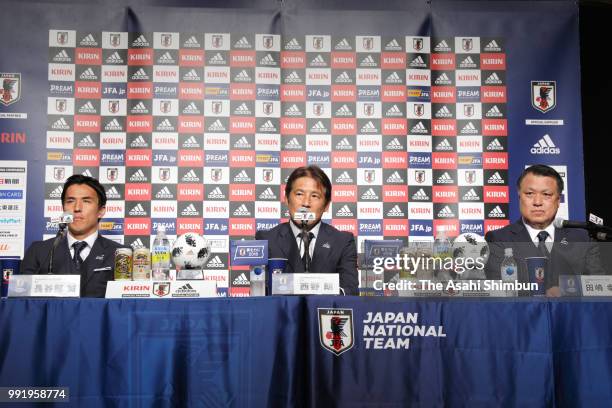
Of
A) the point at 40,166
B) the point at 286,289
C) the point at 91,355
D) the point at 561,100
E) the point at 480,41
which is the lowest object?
the point at 91,355

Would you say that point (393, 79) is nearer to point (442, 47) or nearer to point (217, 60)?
point (442, 47)

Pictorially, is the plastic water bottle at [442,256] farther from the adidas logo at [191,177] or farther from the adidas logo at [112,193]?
the adidas logo at [112,193]

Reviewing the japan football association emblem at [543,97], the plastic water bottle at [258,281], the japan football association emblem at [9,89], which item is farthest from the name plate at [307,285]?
the japan football association emblem at [9,89]

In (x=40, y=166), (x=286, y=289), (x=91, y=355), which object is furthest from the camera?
(x=40, y=166)

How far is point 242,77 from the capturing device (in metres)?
5.21

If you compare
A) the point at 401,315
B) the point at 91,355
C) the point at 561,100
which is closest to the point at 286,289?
the point at 401,315

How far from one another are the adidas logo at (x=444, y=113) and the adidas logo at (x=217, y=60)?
1.68m

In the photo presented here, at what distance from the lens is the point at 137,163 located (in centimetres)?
512

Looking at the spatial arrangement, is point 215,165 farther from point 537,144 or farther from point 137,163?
point 537,144

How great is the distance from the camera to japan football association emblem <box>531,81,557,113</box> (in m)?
5.23

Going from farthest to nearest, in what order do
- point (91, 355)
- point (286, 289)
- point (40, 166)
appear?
point (40, 166) < point (286, 289) < point (91, 355)

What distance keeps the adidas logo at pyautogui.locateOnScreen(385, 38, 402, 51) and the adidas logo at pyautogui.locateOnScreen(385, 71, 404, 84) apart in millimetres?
184

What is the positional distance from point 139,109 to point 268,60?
103cm

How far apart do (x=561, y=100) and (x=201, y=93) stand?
2.73 metres
